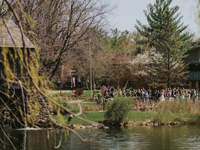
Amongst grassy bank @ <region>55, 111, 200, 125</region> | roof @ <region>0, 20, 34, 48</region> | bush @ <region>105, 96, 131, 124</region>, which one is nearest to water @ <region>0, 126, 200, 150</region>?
bush @ <region>105, 96, 131, 124</region>

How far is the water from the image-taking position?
2331 centimetres

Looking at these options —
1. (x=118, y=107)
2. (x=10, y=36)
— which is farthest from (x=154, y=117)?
(x=10, y=36)

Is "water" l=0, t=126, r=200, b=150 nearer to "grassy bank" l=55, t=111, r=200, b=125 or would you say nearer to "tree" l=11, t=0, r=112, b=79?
"grassy bank" l=55, t=111, r=200, b=125

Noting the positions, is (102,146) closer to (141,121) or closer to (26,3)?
(141,121)

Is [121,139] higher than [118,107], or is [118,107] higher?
[118,107]

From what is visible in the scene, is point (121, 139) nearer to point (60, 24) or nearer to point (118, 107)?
point (118, 107)

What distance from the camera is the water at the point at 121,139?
23.3 meters

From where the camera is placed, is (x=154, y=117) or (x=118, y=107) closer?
(x=118, y=107)

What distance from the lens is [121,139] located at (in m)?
25.7

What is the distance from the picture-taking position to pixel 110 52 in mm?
73938

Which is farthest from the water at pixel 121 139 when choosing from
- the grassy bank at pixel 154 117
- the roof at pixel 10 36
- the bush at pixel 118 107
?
the roof at pixel 10 36

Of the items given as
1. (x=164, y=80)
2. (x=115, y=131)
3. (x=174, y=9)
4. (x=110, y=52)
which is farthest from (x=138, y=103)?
(x=110, y=52)

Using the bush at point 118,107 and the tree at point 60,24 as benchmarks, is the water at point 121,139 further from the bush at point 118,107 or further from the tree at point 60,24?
the tree at point 60,24

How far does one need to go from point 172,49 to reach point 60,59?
18.2 meters
